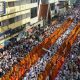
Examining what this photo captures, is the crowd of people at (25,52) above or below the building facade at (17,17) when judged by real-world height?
below

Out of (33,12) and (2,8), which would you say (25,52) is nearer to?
(2,8)

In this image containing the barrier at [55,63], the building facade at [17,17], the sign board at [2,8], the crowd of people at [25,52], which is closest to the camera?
the barrier at [55,63]

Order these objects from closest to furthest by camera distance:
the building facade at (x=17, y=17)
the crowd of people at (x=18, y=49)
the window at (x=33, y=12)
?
the crowd of people at (x=18, y=49) < the building facade at (x=17, y=17) < the window at (x=33, y=12)

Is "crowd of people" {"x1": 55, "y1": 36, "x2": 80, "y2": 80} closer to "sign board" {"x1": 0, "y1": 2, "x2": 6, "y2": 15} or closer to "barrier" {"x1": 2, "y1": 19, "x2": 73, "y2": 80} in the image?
"barrier" {"x1": 2, "y1": 19, "x2": 73, "y2": 80}

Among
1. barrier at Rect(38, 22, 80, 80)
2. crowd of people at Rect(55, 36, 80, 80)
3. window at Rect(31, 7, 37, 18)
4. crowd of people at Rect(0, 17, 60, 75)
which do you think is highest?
window at Rect(31, 7, 37, 18)

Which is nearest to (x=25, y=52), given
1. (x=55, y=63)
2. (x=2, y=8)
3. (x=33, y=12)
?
(x=2, y=8)

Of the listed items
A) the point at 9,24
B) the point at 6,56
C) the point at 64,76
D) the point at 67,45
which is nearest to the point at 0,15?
the point at 9,24

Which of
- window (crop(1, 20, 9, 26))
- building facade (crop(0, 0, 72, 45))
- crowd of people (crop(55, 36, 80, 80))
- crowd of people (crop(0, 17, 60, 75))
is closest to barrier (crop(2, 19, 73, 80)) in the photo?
crowd of people (crop(0, 17, 60, 75))

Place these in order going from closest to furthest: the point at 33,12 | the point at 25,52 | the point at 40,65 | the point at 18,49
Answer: the point at 40,65 → the point at 25,52 → the point at 18,49 → the point at 33,12

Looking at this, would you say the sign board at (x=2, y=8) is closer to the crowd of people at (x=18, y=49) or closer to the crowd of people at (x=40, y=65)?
the crowd of people at (x=18, y=49)

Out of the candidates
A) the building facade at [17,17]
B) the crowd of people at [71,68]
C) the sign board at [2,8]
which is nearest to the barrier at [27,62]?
the crowd of people at [71,68]

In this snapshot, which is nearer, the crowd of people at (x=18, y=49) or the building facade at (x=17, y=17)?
the crowd of people at (x=18, y=49)

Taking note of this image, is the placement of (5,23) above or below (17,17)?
below

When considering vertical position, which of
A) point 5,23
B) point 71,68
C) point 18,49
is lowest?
point 18,49
